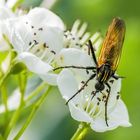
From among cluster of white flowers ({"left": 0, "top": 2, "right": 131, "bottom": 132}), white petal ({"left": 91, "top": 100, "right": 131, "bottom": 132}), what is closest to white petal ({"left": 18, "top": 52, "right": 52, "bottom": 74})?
cluster of white flowers ({"left": 0, "top": 2, "right": 131, "bottom": 132})

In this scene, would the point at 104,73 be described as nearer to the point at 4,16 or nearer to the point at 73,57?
the point at 73,57

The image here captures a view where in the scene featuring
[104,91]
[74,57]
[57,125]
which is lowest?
[57,125]

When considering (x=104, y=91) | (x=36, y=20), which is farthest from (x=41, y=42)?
(x=104, y=91)

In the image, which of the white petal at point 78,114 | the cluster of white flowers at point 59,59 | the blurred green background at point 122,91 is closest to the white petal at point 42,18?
the cluster of white flowers at point 59,59

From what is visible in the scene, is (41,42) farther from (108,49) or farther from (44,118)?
(44,118)

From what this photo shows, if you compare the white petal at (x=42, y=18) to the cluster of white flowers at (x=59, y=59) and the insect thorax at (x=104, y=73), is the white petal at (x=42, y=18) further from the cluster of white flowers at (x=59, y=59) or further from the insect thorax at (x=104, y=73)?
the insect thorax at (x=104, y=73)
